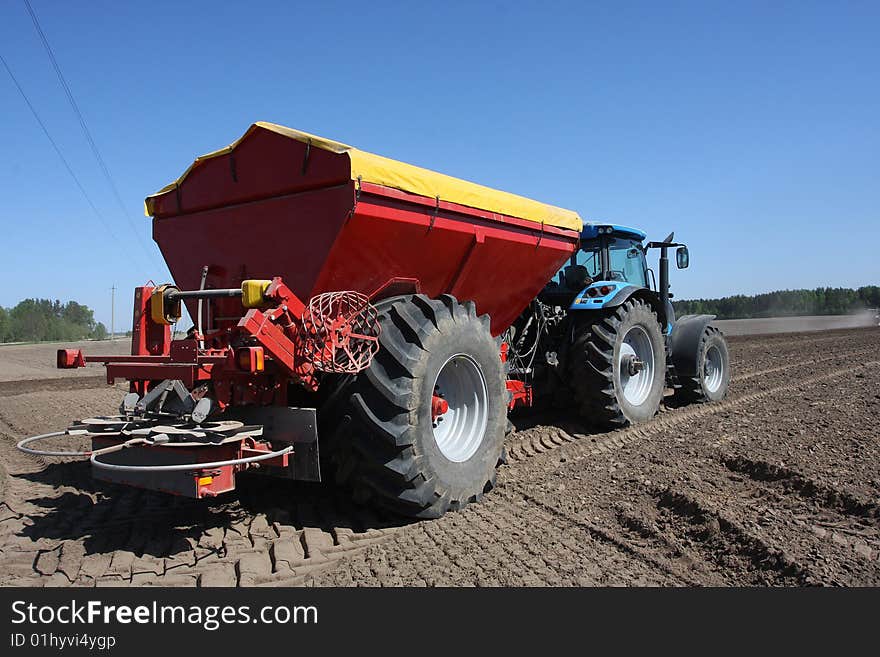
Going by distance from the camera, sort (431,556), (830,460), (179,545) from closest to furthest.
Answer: (431,556)
(179,545)
(830,460)

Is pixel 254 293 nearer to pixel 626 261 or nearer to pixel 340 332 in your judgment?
pixel 340 332

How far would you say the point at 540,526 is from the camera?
3.99m

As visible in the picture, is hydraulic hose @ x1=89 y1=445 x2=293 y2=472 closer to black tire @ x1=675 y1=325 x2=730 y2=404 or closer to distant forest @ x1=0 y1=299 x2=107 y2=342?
black tire @ x1=675 y1=325 x2=730 y2=404

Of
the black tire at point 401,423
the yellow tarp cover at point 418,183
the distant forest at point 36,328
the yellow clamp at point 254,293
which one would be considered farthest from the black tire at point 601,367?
the distant forest at point 36,328

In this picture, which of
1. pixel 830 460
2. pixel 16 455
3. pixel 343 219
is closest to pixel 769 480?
pixel 830 460

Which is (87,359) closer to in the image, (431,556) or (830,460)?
(431,556)

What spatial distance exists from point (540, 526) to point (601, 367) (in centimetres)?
311

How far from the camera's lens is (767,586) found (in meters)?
3.05

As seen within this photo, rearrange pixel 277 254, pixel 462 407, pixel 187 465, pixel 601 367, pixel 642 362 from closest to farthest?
pixel 187 465, pixel 277 254, pixel 462 407, pixel 601 367, pixel 642 362

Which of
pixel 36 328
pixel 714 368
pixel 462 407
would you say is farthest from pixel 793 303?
pixel 36 328

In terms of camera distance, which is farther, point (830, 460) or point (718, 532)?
point (830, 460)

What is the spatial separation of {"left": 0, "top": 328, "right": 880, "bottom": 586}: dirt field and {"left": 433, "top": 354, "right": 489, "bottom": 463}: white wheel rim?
18.9 inches

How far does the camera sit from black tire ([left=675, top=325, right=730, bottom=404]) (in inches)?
340

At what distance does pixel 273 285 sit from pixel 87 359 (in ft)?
5.71
